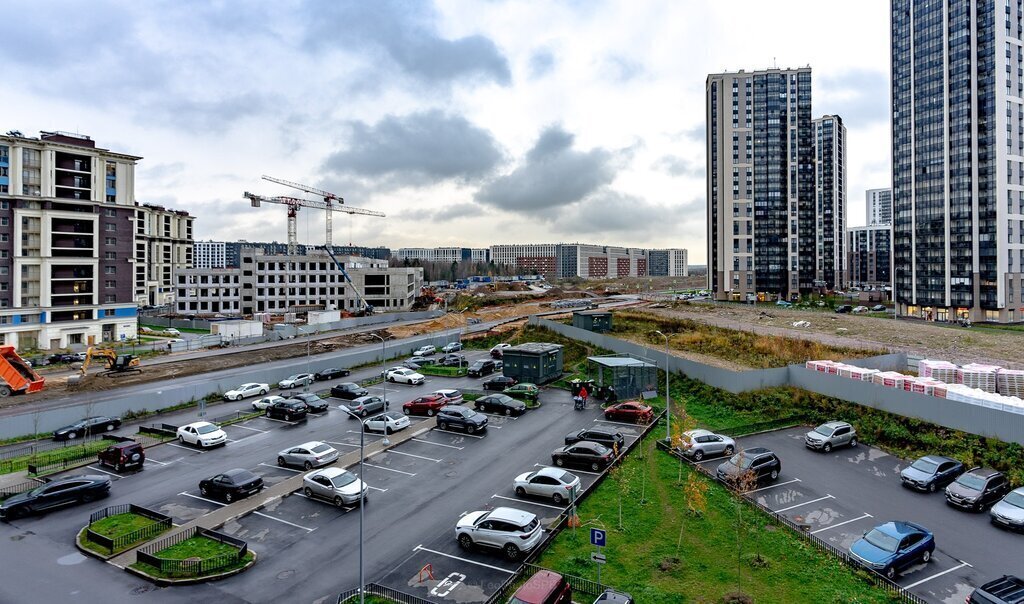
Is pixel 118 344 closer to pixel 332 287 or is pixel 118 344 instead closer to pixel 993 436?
pixel 332 287

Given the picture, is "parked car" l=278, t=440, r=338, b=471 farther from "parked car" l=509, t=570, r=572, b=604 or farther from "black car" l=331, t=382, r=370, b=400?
"parked car" l=509, t=570, r=572, b=604

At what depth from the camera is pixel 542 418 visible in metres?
36.2

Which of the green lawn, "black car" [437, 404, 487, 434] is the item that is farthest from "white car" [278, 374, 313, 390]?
the green lawn

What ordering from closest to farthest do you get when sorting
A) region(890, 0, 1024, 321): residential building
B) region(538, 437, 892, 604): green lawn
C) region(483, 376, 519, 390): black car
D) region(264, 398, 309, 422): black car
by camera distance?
region(538, 437, 892, 604): green lawn < region(264, 398, 309, 422): black car < region(483, 376, 519, 390): black car < region(890, 0, 1024, 321): residential building

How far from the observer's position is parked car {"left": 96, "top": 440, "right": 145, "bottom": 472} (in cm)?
2780

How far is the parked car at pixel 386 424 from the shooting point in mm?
33094

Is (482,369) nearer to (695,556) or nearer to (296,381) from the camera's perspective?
(296,381)

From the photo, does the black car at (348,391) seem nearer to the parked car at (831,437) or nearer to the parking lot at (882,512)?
the parking lot at (882,512)

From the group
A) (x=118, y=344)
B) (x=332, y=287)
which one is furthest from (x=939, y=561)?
(x=332, y=287)

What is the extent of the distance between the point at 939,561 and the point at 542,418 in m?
21.8

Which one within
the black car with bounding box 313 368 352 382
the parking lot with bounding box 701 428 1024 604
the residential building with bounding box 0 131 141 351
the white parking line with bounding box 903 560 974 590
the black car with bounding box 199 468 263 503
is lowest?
the white parking line with bounding box 903 560 974 590

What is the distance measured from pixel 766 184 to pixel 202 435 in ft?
418

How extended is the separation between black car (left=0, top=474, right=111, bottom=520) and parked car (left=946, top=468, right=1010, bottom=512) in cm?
3582

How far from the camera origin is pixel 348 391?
43875mm
